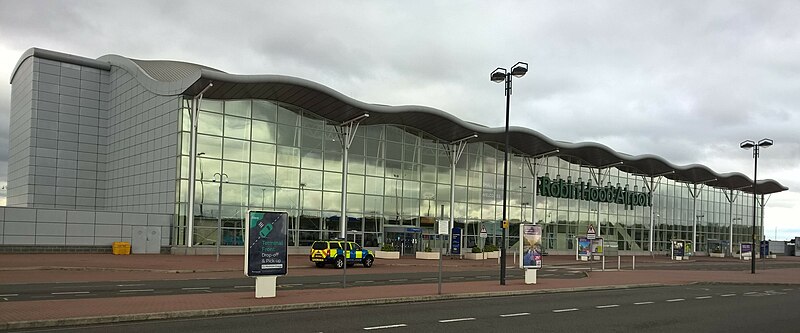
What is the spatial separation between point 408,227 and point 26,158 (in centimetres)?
3406

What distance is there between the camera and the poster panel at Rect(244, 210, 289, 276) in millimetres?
18508

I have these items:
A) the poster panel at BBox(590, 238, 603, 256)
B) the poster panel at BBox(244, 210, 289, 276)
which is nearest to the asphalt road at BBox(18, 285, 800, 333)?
the poster panel at BBox(244, 210, 289, 276)

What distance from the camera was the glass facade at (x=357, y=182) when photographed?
4759cm

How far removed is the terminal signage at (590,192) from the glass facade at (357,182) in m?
0.81

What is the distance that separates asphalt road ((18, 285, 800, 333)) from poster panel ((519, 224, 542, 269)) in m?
4.04

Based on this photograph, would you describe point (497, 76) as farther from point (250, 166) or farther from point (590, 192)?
point (590, 192)

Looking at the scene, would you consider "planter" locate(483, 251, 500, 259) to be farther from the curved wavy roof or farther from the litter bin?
the litter bin

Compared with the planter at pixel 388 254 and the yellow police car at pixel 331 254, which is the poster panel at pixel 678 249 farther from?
the yellow police car at pixel 331 254

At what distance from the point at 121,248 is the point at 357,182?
18.5 metres

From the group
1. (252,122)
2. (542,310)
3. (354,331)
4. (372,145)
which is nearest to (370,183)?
(372,145)

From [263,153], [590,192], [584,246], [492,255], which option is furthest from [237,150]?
[590,192]

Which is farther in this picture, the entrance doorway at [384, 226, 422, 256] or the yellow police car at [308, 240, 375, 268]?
the entrance doorway at [384, 226, 422, 256]

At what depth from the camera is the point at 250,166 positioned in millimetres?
49188

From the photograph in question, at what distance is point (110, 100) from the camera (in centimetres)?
6003
